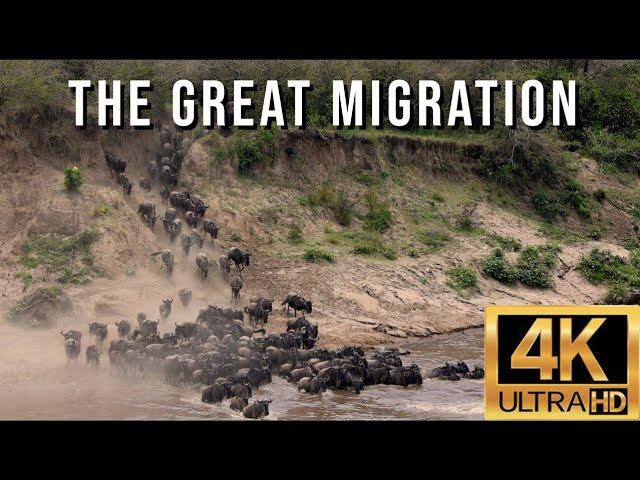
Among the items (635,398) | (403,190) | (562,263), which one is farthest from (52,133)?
(635,398)

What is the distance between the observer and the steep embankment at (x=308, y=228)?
30.9m

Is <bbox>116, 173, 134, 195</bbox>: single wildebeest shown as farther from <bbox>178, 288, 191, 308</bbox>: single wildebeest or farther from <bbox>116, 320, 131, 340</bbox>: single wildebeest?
<bbox>116, 320, 131, 340</bbox>: single wildebeest

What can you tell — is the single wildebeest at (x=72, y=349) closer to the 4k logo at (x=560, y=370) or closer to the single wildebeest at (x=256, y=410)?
the single wildebeest at (x=256, y=410)

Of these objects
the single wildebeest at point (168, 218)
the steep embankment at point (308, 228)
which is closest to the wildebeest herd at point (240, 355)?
the steep embankment at point (308, 228)

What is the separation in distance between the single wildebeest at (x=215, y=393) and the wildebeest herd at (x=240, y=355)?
22 millimetres

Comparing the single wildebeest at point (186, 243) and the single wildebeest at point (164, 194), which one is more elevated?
the single wildebeest at point (164, 194)

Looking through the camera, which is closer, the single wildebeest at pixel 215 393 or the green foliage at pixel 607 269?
the single wildebeest at pixel 215 393

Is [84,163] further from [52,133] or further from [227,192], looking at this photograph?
[227,192]

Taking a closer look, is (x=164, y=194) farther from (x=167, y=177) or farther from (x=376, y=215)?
(x=376, y=215)

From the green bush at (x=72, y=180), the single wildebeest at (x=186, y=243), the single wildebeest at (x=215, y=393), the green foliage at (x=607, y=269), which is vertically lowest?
the single wildebeest at (x=215, y=393)

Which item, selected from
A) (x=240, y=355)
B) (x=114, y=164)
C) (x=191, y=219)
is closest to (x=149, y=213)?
(x=191, y=219)

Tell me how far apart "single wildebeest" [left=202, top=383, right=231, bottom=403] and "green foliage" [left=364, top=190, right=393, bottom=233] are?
16.7 meters

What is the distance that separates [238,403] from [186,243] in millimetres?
12119

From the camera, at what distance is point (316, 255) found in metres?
34.5
